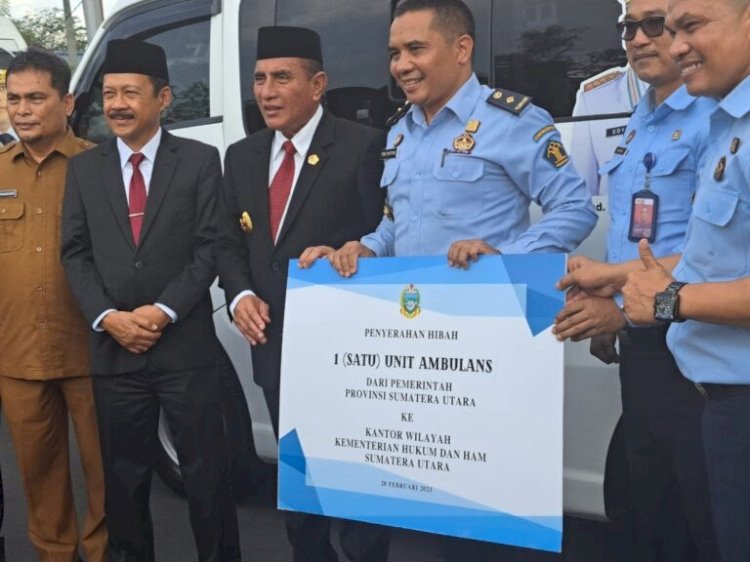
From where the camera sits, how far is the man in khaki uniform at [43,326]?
3252mm

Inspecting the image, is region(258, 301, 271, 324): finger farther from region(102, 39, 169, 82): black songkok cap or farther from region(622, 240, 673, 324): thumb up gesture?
region(622, 240, 673, 324): thumb up gesture

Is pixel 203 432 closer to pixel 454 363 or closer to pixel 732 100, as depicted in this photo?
pixel 454 363

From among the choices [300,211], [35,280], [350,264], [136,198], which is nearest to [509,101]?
[350,264]

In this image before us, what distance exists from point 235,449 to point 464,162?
2.00 meters

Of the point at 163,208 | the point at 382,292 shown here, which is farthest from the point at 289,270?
the point at 163,208

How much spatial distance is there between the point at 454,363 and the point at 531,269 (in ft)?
1.04

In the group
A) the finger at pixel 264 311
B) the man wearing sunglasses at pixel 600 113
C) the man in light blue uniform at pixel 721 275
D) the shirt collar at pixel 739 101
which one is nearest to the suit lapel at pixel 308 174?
the finger at pixel 264 311

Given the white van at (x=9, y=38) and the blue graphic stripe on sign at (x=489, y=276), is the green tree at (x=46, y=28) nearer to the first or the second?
A: the white van at (x=9, y=38)

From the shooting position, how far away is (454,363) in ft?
7.80

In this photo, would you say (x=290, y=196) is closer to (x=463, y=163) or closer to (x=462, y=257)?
(x=463, y=163)

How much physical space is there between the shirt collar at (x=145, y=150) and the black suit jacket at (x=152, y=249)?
19 mm

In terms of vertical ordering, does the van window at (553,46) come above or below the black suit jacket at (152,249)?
above

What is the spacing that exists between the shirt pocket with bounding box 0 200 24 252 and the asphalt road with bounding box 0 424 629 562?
1.27 meters

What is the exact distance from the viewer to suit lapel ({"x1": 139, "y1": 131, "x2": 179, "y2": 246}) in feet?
9.93
